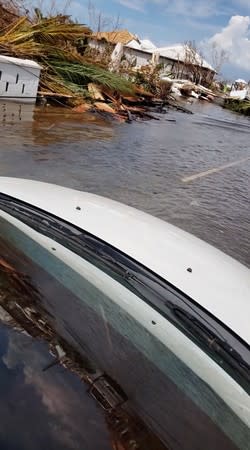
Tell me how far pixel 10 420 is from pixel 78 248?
3.06 feet

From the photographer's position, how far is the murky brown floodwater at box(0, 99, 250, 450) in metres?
1.32

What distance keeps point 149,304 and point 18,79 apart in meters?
12.2

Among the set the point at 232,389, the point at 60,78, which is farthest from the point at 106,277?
the point at 60,78

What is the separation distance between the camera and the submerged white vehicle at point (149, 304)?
4.84 ft

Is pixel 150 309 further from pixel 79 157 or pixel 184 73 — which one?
pixel 184 73

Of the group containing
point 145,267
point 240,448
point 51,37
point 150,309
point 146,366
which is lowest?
point 240,448

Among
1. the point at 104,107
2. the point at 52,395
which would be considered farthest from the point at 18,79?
the point at 52,395

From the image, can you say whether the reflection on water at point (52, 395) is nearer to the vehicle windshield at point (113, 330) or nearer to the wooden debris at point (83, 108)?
the vehicle windshield at point (113, 330)

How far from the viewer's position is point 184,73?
2207 inches

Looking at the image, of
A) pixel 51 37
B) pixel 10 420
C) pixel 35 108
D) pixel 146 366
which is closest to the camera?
pixel 10 420

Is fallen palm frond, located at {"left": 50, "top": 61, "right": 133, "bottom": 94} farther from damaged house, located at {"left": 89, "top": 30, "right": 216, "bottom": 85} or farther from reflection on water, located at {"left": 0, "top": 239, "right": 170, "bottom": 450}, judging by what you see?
damaged house, located at {"left": 89, "top": 30, "right": 216, "bottom": 85}

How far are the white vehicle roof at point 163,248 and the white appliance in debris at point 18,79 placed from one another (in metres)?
10.2

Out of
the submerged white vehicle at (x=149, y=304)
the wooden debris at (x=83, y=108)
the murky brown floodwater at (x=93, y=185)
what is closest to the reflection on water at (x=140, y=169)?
the murky brown floodwater at (x=93, y=185)

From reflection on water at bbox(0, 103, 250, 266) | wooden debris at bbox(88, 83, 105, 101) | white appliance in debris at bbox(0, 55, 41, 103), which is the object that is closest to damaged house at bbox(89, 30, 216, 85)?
wooden debris at bbox(88, 83, 105, 101)
